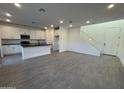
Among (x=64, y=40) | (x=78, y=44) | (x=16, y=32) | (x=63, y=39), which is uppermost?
(x=16, y=32)

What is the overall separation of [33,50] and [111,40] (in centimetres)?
634

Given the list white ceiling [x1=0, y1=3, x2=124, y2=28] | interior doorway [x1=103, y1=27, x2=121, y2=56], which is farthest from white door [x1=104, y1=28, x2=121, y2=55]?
white ceiling [x1=0, y1=3, x2=124, y2=28]

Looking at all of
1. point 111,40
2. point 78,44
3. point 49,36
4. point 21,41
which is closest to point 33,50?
point 21,41

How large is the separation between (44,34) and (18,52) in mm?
3446

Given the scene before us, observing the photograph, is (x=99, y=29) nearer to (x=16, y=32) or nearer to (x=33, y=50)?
(x=33, y=50)

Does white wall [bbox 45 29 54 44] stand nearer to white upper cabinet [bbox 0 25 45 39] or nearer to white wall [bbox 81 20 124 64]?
white upper cabinet [bbox 0 25 45 39]

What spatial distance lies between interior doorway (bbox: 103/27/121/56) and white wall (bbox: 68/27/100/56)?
109cm

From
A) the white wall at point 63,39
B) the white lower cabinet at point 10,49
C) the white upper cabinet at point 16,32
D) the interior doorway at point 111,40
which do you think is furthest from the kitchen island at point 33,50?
the interior doorway at point 111,40

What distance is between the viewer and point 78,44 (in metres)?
7.40

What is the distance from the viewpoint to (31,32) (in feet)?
24.1
